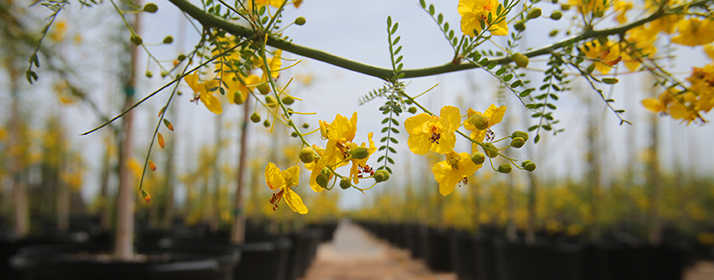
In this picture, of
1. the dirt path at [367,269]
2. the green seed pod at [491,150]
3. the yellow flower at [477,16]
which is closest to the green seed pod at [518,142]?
the green seed pod at [491,150]

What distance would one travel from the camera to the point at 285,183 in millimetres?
581

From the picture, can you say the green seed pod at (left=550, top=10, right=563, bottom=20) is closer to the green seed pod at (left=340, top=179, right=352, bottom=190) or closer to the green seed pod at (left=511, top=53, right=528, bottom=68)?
the green seed pod at (left=511, top=53, right=528, bottom=68)

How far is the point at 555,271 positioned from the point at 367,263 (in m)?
4.21

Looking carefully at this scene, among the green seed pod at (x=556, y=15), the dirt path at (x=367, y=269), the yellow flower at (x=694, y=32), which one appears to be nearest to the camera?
the green seed pod at (x=556, y=15)

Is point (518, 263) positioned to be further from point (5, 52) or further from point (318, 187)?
point (5, 52)

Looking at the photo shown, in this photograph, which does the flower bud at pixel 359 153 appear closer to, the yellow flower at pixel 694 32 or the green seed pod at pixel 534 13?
the green seed pod at pixel 534 13

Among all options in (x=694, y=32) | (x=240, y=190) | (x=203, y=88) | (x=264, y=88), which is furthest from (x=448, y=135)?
(x=240, y=190)

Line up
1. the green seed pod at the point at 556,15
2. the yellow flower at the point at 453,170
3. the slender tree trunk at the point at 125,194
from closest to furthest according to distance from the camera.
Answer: the yellow flower at the point at 453,170 → the green seed pod at the point at 556,15 → the slender tree trunk at the point at 125,194

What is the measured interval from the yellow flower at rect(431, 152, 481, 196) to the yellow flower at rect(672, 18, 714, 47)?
56 cm

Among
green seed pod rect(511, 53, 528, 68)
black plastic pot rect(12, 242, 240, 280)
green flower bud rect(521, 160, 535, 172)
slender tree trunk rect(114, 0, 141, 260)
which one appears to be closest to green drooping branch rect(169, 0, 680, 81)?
green seed pod rect(511, 53, 528, 68)

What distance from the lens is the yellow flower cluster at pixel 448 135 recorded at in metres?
0.57

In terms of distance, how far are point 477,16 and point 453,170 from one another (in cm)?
22

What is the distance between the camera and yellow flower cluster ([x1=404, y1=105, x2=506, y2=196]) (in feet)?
1.87

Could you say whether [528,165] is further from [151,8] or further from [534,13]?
[151,8]
